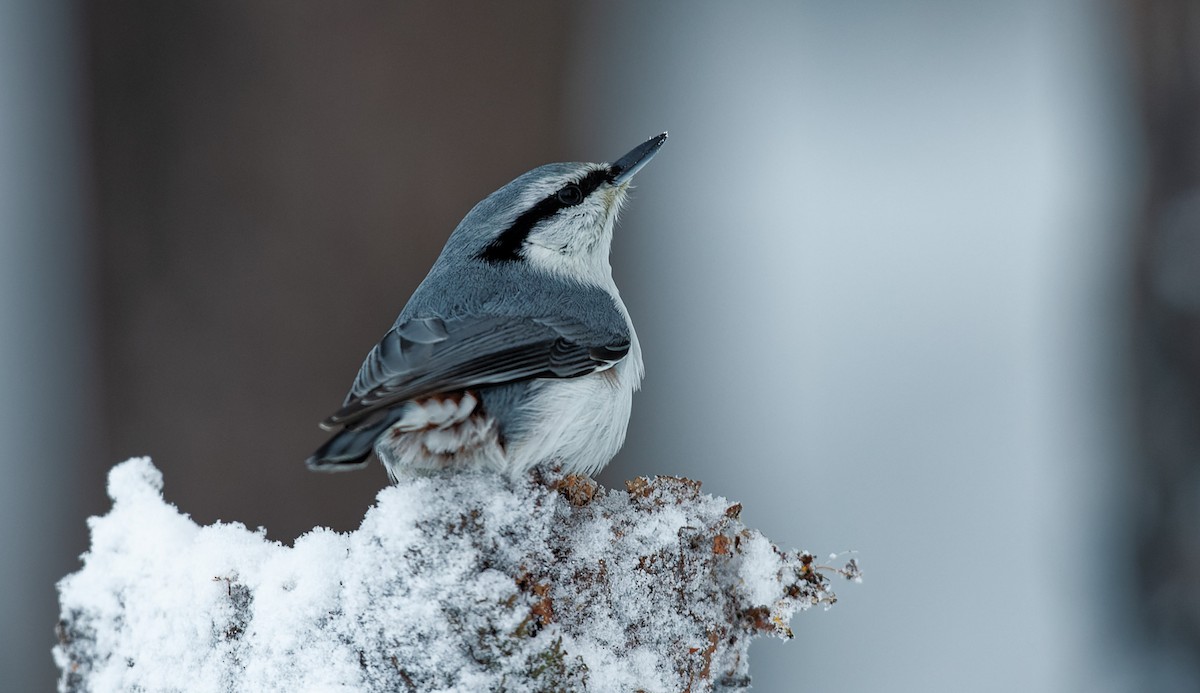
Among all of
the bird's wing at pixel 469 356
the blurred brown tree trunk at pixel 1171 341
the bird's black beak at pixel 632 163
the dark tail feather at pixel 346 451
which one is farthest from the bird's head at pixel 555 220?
the blurred brown tree trunk at pixel 1171 341

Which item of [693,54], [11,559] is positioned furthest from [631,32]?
[11,559]

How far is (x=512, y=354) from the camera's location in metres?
1.45

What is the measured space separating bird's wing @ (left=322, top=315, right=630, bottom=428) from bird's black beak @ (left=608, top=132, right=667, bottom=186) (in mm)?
423

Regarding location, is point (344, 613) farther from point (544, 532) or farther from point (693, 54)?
point (693, 54)

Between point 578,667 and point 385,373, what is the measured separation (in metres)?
0.50

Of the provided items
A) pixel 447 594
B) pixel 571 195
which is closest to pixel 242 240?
pixel 571 195

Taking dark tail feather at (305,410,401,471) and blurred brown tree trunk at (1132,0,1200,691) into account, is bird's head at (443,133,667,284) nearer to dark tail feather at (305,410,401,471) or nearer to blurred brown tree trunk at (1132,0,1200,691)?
dark tail feather at (305,410,401,471)

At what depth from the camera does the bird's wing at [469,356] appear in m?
1.30

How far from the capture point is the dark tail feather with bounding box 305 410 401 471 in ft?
3.81

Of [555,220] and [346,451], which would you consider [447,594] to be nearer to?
[346,451]

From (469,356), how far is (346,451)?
0.89 feet

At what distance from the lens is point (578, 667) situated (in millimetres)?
1030

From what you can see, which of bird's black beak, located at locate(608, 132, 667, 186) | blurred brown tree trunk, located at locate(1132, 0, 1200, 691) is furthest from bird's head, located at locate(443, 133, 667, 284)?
blurred brown tree trunk, located at locate(1132, 0, 1200, 691)

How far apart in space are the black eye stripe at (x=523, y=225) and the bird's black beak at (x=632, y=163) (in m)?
0.06
